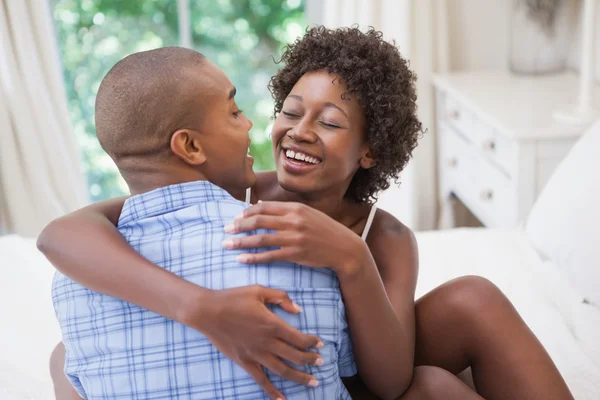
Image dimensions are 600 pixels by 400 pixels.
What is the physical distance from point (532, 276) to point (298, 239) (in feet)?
3.34

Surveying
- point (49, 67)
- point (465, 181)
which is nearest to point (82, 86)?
point (49, 67)

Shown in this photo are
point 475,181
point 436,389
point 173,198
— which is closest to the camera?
point 173,198

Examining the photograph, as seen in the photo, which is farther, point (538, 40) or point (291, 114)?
point (538, 40)

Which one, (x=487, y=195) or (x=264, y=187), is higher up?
(x=264, y=187)

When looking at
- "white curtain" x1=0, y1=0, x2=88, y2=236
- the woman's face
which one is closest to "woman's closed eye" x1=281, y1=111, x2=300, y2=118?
the woman's face

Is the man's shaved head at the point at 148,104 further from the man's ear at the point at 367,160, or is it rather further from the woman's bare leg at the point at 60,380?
the man's ear at the point at 367,160

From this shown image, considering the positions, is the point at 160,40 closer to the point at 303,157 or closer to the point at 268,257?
the point at 303,157

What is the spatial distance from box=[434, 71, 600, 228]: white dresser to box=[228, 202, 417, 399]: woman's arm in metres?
1.35

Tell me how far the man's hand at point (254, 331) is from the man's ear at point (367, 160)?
1.99ft

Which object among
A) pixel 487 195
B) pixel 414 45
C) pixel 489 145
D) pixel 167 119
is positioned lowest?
pixel 487 195

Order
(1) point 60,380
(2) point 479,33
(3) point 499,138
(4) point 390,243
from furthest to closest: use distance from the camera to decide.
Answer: (2) point 479,33 → (3) point 499,138 → (4) point 390,243 → (1) point 60,380

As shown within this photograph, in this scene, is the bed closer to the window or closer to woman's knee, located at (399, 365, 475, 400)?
woman's knee, located at (399, 365, 475, 400)

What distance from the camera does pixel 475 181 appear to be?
276 centimetres

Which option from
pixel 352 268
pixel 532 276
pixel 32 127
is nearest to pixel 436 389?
pixel 352 268
